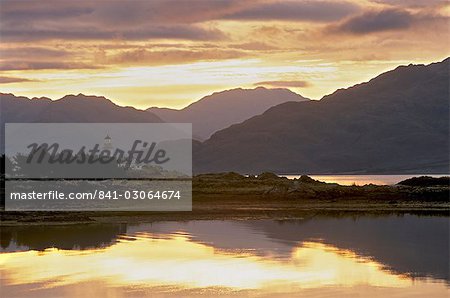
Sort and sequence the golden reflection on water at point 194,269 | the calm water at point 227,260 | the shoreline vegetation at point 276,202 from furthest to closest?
the shoreline vegetation at point 276,202 → the golden reflection on water at point 194,269 → the calm water at point 227,260

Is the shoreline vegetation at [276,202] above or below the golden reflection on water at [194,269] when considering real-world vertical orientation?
above

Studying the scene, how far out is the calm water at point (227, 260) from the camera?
2766 centimetres

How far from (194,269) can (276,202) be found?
46.5m

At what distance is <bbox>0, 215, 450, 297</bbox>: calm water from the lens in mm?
27656

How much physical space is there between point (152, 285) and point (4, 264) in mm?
8341

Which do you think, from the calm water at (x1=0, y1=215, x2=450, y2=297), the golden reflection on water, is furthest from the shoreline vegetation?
the golden reflection on water

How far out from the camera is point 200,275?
3095 centimetres

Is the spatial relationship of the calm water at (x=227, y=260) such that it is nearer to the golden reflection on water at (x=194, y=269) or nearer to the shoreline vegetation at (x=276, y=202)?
the golden reflection on water at (x=194, y=269)

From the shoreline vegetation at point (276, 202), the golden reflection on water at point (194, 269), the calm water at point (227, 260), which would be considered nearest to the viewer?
the calm water at point (227, 260)

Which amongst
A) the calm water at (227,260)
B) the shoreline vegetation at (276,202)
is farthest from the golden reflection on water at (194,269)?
the shoreline vegetation at (276,202)

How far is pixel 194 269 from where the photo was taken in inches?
1283

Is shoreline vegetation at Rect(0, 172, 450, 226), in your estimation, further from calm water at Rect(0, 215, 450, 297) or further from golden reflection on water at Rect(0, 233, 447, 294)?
golden reflection on water at Rect(0, 233, 447, 294)

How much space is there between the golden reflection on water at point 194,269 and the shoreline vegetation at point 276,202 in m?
15.6

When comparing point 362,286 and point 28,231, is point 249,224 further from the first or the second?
point 362,286
